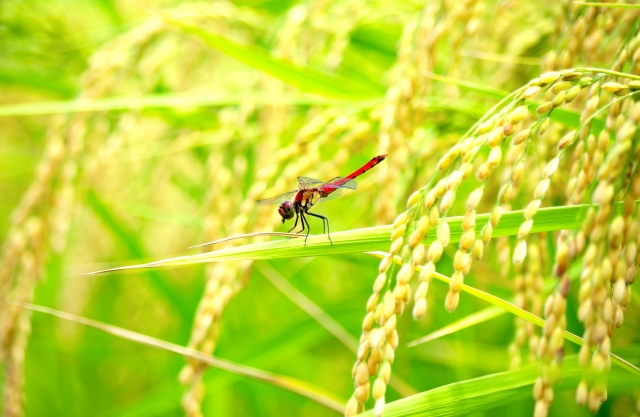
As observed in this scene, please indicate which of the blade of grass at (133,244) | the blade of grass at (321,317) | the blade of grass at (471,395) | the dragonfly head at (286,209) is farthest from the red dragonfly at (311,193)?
the blade of grass at (133,244)

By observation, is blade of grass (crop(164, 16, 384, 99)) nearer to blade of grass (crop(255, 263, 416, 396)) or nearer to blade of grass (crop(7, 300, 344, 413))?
blade of grass (crop(255, 263, 416, 396))

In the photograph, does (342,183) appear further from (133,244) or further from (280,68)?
(133,244)

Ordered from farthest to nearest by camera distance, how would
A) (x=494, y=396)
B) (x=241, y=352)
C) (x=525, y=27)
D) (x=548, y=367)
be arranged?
(x=525, y=27) < (x=241, y=352) < (x=494, y=396) < (x=548, y=367)

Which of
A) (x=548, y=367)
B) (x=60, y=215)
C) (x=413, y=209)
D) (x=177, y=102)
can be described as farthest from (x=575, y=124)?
(x=60, y=215)

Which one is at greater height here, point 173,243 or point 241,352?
point 173,243

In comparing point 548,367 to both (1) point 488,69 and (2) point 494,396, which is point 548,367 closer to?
(2) point 494,396

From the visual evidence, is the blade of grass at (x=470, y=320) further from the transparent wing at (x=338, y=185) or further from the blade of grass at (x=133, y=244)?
the blade of grass at (x=133, y=244)
